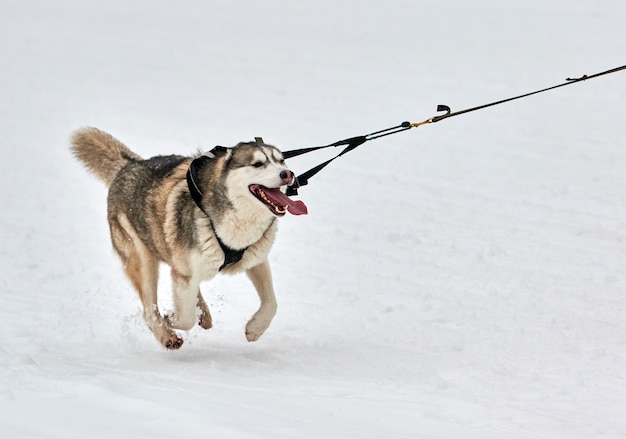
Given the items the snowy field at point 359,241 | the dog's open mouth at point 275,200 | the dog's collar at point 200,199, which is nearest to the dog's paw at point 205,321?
the snowy field at point 359,241

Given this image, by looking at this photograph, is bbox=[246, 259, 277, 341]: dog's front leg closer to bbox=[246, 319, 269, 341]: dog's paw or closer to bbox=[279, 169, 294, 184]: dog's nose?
bbox=[246, 319, 269, 341]: dog's paw

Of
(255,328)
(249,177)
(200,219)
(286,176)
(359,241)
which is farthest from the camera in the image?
(359,241)

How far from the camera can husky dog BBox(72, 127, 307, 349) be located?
490 centimetres

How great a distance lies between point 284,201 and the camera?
4762 millimetres

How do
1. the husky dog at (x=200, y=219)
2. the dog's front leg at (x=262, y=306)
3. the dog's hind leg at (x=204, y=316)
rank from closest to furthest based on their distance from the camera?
the husky dog at (x=200, y=219), the dog's front leg at (x=262, y=306), the dog's hind leg at (x=204, y=316)

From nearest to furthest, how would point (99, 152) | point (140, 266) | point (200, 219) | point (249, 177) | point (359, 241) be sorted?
point (249, 177) < point (200, 219) < point (140, 266) < point (99, 152) < point (359, 241)

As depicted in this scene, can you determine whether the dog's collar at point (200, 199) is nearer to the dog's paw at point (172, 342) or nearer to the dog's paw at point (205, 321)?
the dog's paw at point (172, 342)


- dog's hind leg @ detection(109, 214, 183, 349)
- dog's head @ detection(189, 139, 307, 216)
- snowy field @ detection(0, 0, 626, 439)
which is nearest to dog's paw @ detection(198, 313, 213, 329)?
snowy field @ detection(0, 0, 626, 439)

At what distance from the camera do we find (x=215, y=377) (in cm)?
462

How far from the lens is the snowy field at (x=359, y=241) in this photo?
13.1ft

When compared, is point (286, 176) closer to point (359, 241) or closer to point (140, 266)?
point (140, 266)

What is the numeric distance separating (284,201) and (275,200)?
0.06 m

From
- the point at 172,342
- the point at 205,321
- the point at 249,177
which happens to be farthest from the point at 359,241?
the point at 249,177

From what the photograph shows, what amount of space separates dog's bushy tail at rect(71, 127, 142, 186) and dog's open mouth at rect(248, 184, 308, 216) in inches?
59.8
